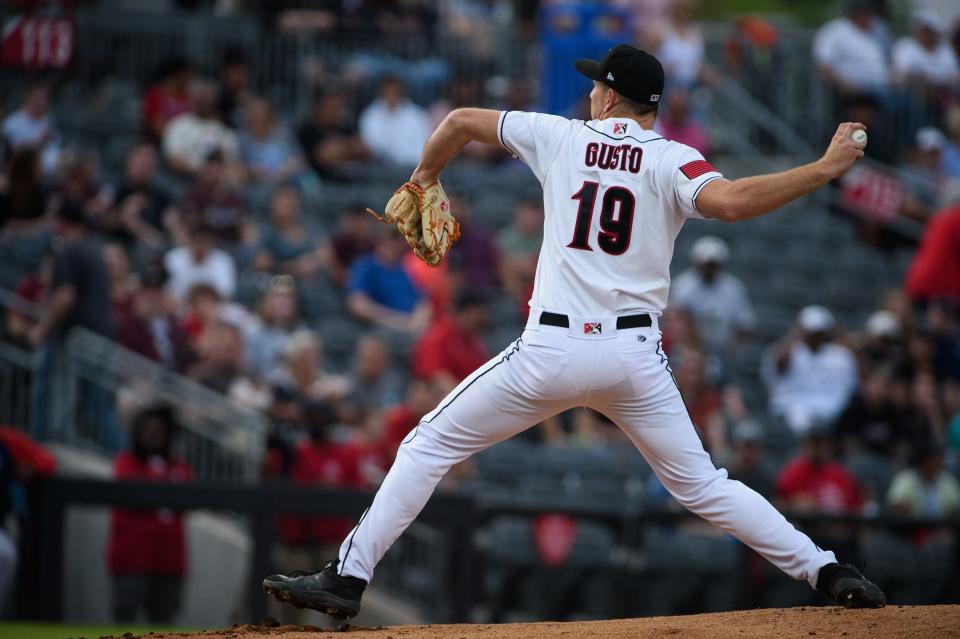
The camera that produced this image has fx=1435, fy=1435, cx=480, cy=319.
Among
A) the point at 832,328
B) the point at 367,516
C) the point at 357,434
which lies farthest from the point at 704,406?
the point at 367,516

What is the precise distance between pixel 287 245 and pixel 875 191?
642cm

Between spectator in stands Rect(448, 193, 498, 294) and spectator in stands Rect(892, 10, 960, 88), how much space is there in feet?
19.1

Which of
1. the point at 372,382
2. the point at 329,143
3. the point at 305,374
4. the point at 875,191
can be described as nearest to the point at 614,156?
the point at 305,374

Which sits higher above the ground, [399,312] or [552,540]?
[399,312]

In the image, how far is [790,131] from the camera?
1641cm

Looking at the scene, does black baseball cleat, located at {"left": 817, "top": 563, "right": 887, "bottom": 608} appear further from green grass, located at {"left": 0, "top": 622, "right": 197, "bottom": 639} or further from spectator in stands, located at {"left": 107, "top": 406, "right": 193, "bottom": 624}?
spectator in stands, located at {"left": 107, "top": 406, "right": 193, "bottom": 624}

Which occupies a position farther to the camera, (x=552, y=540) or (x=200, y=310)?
(x=200, y=310)

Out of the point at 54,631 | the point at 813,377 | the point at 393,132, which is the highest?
the point at 393,132

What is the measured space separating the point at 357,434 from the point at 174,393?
139cm

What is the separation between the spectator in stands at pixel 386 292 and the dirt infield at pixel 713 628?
6.62 meters

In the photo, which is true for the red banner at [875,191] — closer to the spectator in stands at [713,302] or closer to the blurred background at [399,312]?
the blurred background at [399,312]

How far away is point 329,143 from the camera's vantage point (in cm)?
1479

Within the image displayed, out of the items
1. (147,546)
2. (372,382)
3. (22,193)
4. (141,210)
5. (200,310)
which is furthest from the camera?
(141,210)

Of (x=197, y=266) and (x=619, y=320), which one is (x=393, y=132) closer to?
(x=197, y=266)
